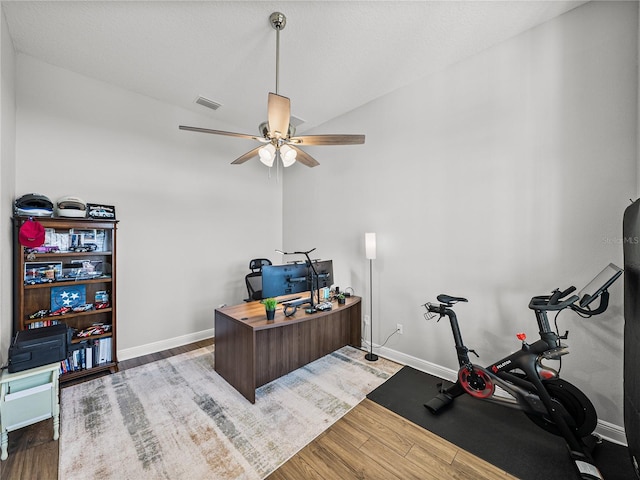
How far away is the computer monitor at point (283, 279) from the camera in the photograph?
246 cm

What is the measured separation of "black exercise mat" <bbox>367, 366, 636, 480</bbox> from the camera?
1645 mm

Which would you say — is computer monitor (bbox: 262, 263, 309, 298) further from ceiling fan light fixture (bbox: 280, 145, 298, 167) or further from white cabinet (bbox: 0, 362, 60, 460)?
white cabinet (bbox: 0, 362, 60, 460)

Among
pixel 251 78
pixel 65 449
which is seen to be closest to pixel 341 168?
pixel 251 78

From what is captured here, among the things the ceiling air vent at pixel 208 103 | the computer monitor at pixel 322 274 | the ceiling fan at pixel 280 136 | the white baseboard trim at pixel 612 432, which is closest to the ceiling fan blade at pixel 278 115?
the ceiling fan at pixel 280 136

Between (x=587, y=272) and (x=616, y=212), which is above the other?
(x=616, y=212)

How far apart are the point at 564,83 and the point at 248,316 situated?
341 centimetres

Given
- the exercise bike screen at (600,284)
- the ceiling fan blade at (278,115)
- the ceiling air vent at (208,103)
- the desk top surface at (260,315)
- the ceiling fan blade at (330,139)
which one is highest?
the ceiling air vent at (208,103)

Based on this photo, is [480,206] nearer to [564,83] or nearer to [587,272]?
[587,272]

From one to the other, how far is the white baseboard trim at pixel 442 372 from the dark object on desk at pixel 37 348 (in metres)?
3.15

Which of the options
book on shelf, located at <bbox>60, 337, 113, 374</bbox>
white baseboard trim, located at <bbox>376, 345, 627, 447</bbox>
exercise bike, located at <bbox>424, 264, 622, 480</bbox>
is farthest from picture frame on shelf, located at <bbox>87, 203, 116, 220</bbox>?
exercise bike, located at <bbox>424, 264, 622, 480</bbox>

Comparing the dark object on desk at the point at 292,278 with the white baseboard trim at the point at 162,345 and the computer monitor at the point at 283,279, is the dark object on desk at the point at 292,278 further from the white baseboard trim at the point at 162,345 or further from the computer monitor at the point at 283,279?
the white baseboard trim at the point at 162,345

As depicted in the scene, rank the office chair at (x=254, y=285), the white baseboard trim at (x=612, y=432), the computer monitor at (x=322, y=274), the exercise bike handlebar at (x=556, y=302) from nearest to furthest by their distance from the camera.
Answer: the exercise bike handlebar at (x=556, y=302), the white baseboard trim at (x=612, y=432), the computer monitor at (x=322, y=274), the office chair at (x=254, y=285)

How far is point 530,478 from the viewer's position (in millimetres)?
1573

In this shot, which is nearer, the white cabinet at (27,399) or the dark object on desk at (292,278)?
the white cabinet at (27,399)
